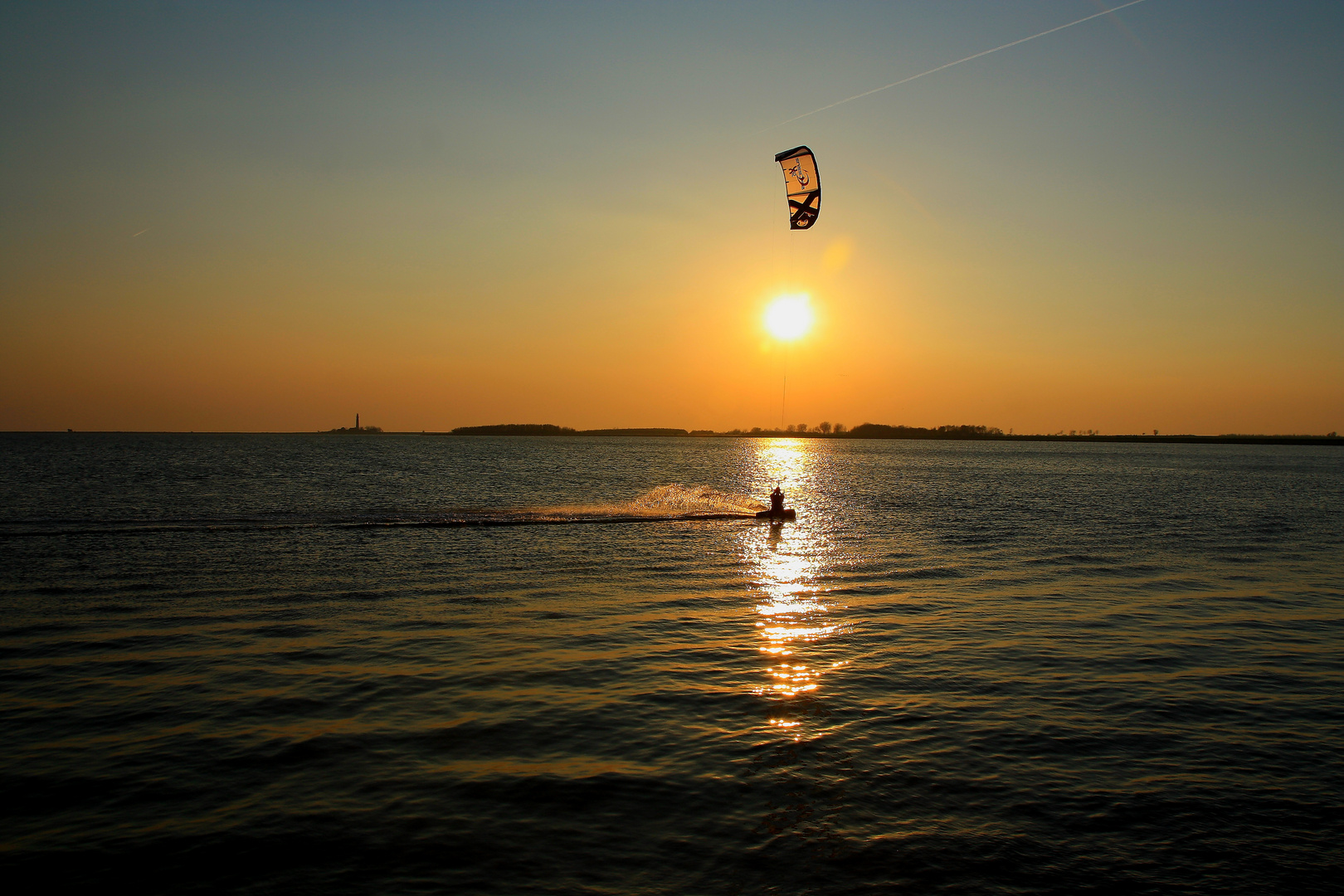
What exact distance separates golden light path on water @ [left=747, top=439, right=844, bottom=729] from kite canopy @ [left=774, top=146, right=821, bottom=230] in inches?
391

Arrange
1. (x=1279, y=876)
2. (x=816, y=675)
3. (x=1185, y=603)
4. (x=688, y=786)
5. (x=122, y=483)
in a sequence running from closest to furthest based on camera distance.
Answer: (x=1279, y=876) < (x=688, y=786) < (x=816, y=675) < (x=1185, y=603) < (x=122, y=483)

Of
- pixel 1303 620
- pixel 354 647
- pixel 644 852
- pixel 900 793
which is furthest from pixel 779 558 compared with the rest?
pixel 644 852

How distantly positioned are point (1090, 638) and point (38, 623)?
19.6 meters

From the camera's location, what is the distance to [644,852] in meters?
6.84

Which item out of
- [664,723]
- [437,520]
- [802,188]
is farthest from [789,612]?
[437,520]

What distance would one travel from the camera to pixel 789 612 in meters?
16.9

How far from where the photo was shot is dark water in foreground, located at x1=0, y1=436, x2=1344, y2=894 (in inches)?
268

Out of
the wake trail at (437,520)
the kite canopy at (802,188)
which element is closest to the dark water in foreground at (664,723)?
the wake trail at (437,520)

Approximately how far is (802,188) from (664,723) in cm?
1793

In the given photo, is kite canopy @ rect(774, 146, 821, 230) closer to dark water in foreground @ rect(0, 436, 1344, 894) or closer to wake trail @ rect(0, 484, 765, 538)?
dark water in foreground @ rect(0, 436, 1344, 894)

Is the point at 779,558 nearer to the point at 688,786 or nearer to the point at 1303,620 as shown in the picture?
the point at 1303,620

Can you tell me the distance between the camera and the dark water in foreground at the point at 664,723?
680 cm

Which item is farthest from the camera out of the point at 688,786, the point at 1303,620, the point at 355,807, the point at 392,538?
the point at 392,538

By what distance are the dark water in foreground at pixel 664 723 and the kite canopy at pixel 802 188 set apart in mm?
10164
